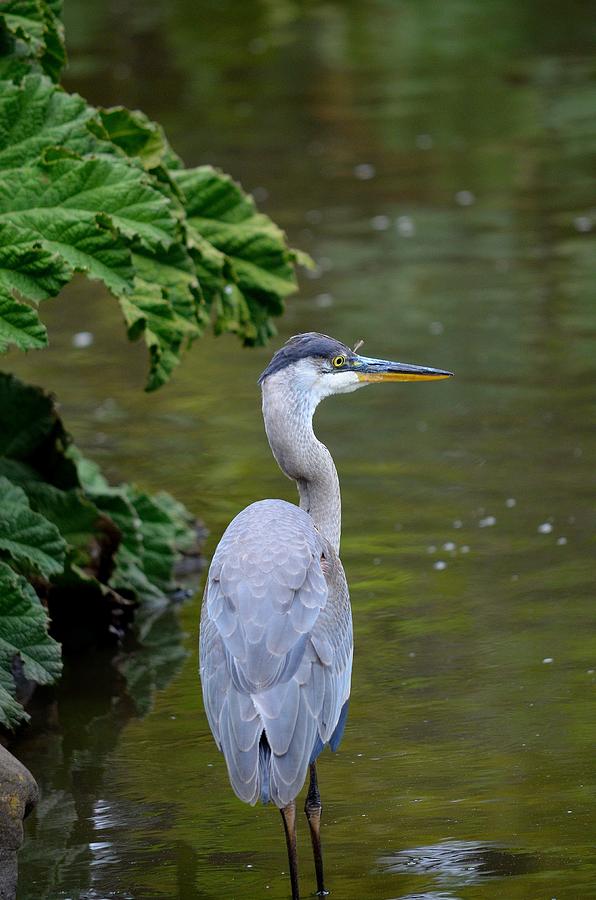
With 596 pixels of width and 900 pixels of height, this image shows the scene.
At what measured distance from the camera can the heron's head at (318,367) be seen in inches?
212

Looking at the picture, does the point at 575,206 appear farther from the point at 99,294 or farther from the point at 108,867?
the point at 108,867

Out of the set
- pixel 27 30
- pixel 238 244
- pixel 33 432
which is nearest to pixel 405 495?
pixel 238 244

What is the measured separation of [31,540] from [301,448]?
48.8 inches

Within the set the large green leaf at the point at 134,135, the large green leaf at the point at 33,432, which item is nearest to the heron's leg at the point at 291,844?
the large green leaf at the point at 33,432

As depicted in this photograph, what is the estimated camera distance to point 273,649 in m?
4.69

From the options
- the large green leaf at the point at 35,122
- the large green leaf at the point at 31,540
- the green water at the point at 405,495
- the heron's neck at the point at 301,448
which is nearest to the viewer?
the green water at the point at 405,495

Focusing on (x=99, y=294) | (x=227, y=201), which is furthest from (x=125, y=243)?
(x=99, y=294)

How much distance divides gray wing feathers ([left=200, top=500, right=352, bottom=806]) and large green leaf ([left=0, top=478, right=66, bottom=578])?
109 cm

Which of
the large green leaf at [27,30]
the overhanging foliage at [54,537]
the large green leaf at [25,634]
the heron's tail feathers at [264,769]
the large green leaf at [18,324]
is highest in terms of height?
the large green leaf at [27,30]

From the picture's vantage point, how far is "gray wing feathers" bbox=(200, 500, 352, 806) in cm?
451

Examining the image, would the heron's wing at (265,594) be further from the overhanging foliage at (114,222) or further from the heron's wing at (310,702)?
the overhanging foliage at (114,222)

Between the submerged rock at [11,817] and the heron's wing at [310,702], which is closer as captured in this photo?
the heron's wing at [310,702]

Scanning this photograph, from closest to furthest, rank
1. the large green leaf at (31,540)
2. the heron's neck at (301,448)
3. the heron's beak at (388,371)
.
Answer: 1. the heron's neck at (301,448)
2. the heron's beak at (388,371)
3. the large green leaf at (31,540)

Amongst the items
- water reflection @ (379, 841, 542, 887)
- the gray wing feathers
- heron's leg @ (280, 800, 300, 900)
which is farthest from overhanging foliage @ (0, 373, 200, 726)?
water reflection @ (379, 841, 542, 887)
